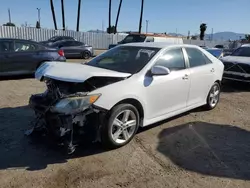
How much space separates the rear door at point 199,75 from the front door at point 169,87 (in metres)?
0.22

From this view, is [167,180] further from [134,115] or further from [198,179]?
[134,115]

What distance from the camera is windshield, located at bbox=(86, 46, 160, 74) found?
4.40 metres

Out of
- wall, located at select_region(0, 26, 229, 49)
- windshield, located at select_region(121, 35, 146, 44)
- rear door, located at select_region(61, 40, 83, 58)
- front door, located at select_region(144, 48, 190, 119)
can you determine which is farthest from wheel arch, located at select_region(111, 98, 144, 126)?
wall, located at select_region(0, 26, 229, 49)

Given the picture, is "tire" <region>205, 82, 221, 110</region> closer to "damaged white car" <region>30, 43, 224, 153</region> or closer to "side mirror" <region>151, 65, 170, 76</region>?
"damaged white car" <region>30, 43, 224, 153</region>

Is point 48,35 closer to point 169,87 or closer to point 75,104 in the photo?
point 169,87

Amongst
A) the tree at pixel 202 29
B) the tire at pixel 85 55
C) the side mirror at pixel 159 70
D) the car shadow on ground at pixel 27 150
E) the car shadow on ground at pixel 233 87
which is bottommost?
the car shadow on ground at pixel 27 150

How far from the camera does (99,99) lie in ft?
11.7

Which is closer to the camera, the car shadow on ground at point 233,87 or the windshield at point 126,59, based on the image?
the windshield at point 126,59

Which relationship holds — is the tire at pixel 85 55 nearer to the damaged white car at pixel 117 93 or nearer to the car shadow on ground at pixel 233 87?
the car shadow on ground at pixel 233 87

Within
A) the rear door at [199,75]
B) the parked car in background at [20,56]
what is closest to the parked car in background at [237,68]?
the rear door at [199,75]

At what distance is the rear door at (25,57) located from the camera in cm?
893

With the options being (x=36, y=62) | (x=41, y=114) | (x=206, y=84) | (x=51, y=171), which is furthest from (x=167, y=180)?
(x=36, y=62)

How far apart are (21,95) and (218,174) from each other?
545cm

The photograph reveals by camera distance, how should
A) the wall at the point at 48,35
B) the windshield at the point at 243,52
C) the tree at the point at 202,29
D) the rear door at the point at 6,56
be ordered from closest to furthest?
1. the rear door at the point at 6,56
2. the windshield at the point at 243,52
3. the wall at the point at 48,35
4. the tree at the point at 202,29
